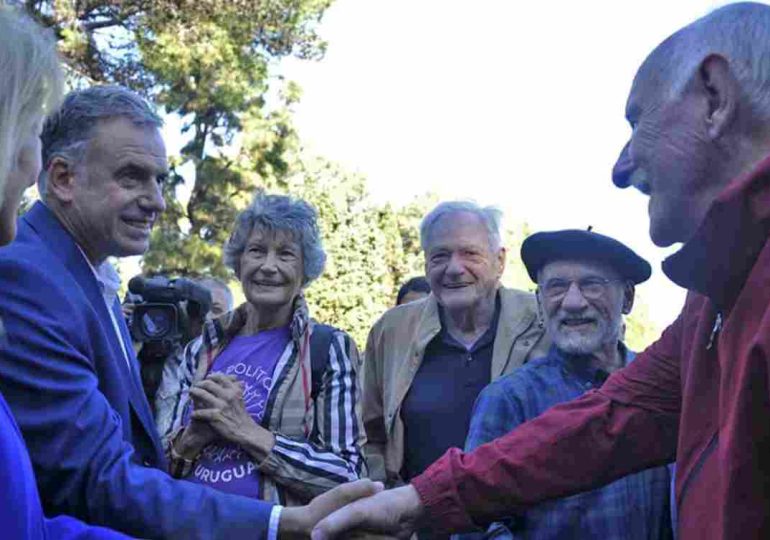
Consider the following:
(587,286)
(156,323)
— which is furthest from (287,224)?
(587,286)

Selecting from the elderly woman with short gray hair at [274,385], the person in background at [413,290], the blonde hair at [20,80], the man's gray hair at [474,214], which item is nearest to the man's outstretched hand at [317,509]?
the elderly woman with short gray hair at [274,385]

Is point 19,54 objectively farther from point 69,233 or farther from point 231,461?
point 231,461

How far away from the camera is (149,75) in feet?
49.0

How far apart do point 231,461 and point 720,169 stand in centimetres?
207

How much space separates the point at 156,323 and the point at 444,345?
4.39ft

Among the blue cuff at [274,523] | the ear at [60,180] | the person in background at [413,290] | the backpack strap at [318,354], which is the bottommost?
the blue cuff at [274,523]

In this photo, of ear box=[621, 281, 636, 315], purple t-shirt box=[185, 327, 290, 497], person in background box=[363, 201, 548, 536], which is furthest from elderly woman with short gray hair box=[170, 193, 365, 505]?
ear box=[621, 281, 636, 315]

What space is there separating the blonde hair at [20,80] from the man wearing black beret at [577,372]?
1909 mm

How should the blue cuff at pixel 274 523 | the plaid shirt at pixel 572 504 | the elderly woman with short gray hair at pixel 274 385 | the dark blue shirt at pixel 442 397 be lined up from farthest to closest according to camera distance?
1. the dark blue shirt at pixel 442 397
2. the elderly woman with short gray hair at pixel 274 385
3. the plaid shirt at pixel 572 504
4. the blue cuff at pixel 274 523

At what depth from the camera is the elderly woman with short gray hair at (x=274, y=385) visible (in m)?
3.28

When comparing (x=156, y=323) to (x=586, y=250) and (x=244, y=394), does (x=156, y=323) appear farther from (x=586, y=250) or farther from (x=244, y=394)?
(x=586, y=250)

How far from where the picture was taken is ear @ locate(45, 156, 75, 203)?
2758 mm

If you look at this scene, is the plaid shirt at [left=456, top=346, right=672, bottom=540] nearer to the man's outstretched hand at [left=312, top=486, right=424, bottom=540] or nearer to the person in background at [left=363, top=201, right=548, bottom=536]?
the man's outstretched hand at [left=312, top=486, right=424, bottom=540]

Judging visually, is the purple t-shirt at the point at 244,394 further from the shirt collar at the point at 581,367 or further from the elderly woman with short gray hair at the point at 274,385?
the shirt collar at the point at 581,367
